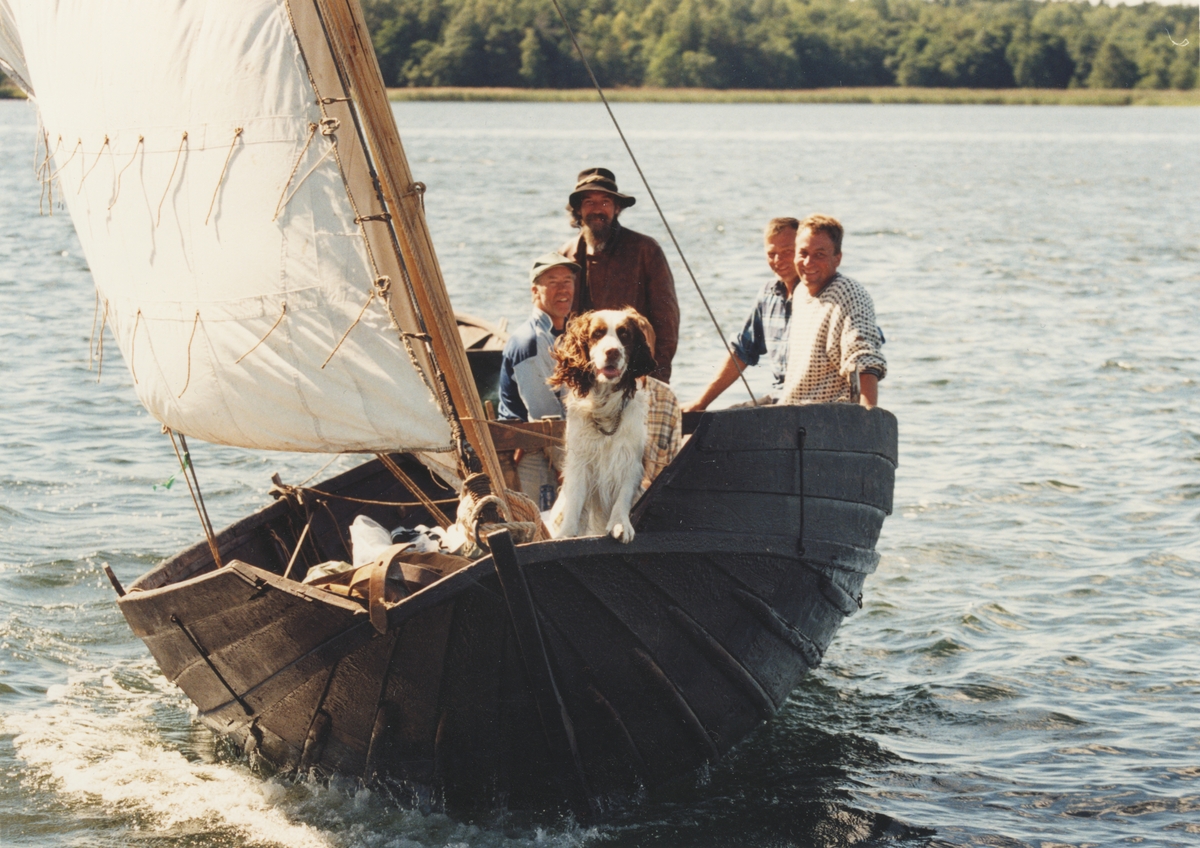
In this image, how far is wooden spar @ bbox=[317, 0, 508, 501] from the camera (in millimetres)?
6035

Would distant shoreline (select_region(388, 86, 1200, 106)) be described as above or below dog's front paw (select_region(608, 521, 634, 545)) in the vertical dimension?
above

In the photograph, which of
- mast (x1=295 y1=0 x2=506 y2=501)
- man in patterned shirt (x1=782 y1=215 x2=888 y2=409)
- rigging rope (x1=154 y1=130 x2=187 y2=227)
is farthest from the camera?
man in patterned shirt (x1=782 y1=215 x2=888 y2=409)

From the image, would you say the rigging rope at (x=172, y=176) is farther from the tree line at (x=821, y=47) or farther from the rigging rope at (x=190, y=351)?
the tree line at (x=821, y=47)

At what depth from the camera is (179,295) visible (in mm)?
6340

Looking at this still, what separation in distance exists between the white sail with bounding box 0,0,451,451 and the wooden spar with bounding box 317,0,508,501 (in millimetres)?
116

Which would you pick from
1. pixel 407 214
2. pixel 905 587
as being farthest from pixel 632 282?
pixel 905 587

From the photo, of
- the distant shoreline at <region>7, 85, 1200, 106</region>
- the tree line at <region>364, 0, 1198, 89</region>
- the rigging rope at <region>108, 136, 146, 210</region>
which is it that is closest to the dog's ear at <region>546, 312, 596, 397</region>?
the rigging rope at <region>108, 136, 146, 210</region>

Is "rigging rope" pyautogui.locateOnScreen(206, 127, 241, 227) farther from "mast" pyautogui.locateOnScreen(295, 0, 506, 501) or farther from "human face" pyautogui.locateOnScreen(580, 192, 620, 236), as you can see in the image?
"human face" pyautogui.locateOnScreen(580, 192, 620, 236)

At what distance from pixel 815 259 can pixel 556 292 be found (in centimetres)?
126

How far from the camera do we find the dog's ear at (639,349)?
5562mm

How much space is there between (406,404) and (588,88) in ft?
235

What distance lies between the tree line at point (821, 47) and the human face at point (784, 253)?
62.8 m

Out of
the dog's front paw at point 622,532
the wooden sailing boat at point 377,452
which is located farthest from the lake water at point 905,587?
the dog's front paw at point 622,532

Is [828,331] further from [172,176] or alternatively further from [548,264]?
[172,176]
